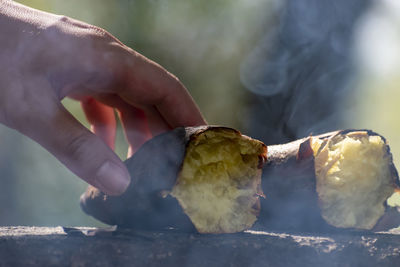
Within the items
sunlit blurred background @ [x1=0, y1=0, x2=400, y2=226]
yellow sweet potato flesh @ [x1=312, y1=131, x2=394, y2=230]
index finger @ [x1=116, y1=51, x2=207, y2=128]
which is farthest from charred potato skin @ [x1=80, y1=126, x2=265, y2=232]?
sunlit blurred background @ [x1=0, y1=0, x2=400, y2=226]

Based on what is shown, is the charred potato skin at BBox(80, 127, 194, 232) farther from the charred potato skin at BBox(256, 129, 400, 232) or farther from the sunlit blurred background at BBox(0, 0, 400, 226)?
the sunlit blurred background at BBox(0, 0, 400, 226)

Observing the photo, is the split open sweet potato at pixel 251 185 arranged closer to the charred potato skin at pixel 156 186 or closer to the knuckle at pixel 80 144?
the charred potato skin at pixel 156 186

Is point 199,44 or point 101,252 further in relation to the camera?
point 199,44

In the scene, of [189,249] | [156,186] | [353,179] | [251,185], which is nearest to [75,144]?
[156,186]

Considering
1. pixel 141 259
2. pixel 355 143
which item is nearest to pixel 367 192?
pixel 355 143

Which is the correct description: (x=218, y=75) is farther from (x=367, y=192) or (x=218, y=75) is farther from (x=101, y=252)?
(x=101, y=252)
